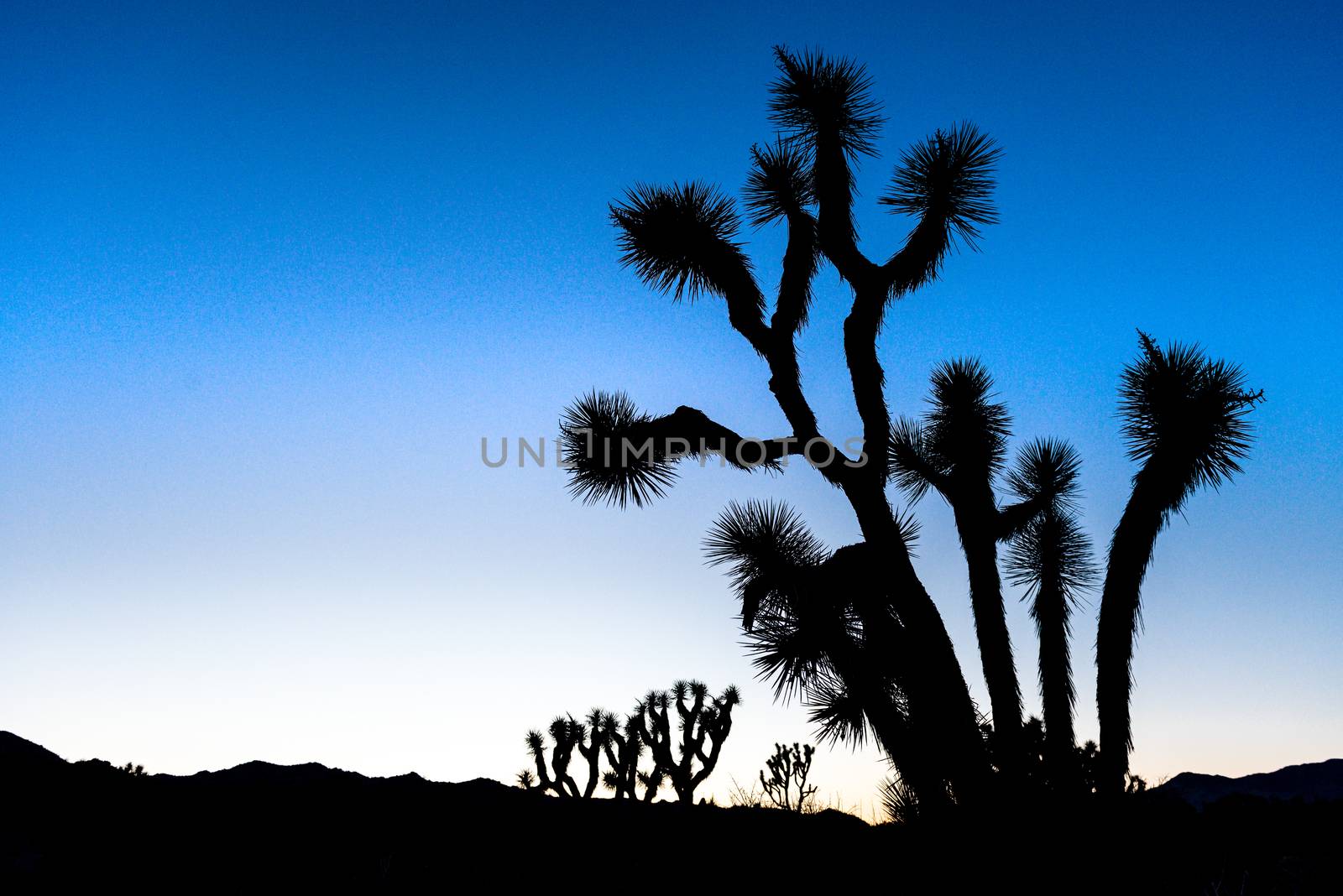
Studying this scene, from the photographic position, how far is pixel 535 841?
6273mm

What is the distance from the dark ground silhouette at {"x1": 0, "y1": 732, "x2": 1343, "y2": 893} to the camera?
4.96m

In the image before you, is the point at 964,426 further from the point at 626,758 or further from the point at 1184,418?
the point at 626,758

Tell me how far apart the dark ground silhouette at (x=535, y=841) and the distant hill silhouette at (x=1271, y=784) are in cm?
157

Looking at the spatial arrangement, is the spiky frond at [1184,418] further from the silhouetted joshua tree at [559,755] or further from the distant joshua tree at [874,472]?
the silhouetted joshua tree at [559,755]

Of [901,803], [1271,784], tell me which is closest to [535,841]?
[901,803]

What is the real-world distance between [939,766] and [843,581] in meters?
1.75

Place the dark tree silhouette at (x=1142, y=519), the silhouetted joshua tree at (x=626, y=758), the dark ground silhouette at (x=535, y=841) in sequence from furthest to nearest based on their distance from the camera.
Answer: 1. the silhouetted joshua tree at (x=626, y=758)
2. the dark tree silhouette at (x=1142, y=519)
3. the dark ground silhouette at (x=535, y=841)

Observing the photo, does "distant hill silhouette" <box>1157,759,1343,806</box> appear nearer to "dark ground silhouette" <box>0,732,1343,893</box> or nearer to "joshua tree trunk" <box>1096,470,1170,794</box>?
"joshua tree trunk" <box>1096,470,1170,794</box>

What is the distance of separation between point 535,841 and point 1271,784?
767cm

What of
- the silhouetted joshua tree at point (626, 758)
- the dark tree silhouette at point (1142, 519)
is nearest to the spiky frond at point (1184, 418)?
the dark tree silhouette at point (1142, 519)

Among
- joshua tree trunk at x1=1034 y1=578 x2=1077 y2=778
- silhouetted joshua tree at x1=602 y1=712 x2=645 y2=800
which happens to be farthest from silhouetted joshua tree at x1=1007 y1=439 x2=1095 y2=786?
silhouetted joshua tree at x1=602 y1=712 x2=645 y2=800

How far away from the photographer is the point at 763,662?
856 centimetres

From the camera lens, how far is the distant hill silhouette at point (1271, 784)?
8.91 metres

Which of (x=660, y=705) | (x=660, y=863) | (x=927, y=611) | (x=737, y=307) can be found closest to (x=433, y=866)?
(x=660, y=863)
